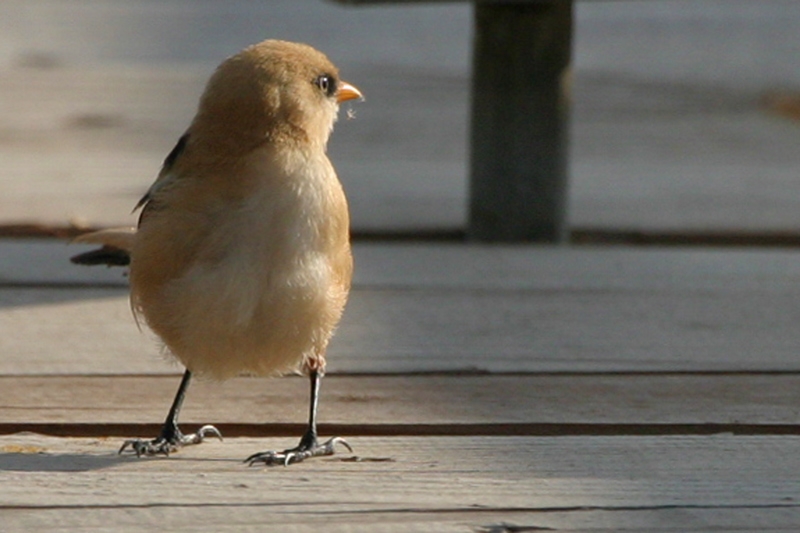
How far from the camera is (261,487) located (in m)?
2.54

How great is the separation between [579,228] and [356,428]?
2434mm

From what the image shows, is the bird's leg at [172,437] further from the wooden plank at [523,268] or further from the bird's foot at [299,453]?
the wooden plank at [523,268]

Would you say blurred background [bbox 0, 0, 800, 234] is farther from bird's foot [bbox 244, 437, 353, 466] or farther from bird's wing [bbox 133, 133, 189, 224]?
bird's foot [bbox 244, 437, 353, 466]

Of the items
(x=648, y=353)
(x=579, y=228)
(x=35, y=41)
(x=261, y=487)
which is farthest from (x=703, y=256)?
(x=35, y=41)

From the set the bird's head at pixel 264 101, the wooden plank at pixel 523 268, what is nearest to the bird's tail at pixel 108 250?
the bird's head at pixel 264 101

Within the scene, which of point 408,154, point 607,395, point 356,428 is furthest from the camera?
point 408,154

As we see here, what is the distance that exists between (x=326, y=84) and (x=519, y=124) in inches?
74.8

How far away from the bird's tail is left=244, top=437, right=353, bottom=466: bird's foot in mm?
744

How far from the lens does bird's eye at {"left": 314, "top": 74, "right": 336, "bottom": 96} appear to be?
315cm

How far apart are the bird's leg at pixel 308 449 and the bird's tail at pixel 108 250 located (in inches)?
24.8

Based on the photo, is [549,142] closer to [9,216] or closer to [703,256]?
[703,256]

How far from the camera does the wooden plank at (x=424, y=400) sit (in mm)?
3057

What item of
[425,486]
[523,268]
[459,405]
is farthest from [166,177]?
[523,268]

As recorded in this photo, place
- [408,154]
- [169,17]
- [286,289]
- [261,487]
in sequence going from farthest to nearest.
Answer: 1. [169,17]
2. [408,154]
3. [286,289]
4. [261,487]
